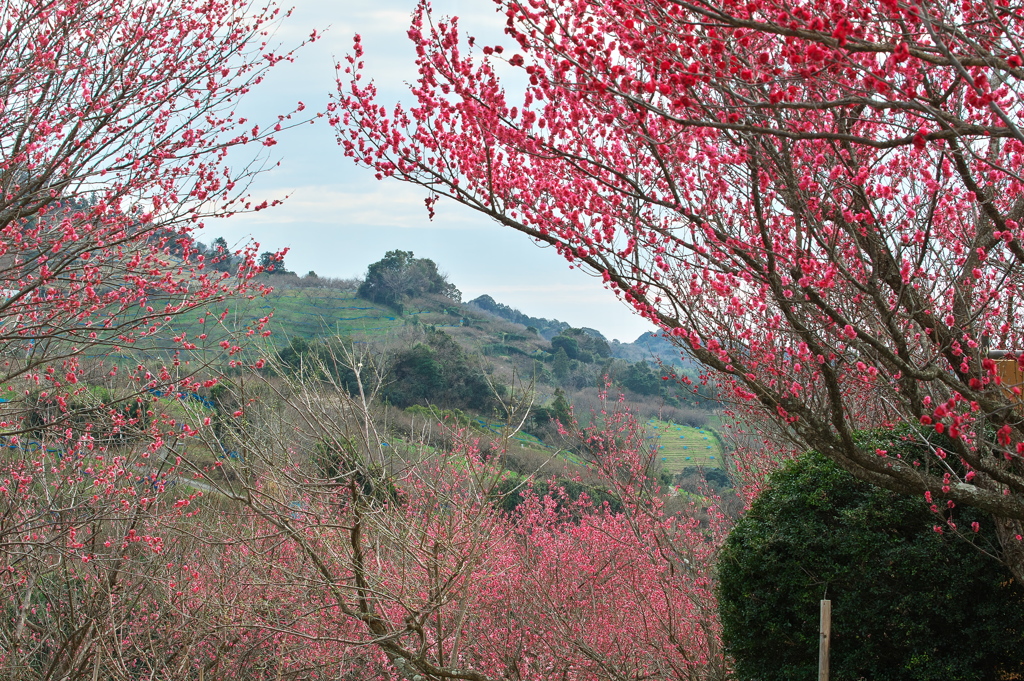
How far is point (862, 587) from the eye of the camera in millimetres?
4566

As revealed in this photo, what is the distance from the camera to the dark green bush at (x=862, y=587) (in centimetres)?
433

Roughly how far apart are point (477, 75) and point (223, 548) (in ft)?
15.8

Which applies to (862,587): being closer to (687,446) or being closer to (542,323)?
(687,446)

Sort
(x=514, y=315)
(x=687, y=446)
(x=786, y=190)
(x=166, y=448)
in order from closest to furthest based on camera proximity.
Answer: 1. (x=786, y=190)
2. (x=166, y=448)
3. (x=687, y=446)
4. (x=514, y=315)

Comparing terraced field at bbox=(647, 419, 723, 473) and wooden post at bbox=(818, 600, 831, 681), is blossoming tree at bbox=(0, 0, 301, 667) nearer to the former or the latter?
wooden post at bbox=(818, 600, 831, 681)

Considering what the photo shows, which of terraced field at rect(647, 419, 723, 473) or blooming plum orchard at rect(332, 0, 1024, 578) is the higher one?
blooming plum orchard at rect(332, 0, 1024, 578)

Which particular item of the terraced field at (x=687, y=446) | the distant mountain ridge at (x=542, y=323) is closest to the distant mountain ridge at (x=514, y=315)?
the distant mountain ridge at (x=542, y=323)

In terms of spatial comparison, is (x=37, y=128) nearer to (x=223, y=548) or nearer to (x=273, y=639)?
(x=223, y=548)

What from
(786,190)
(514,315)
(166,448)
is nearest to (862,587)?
(786,190)

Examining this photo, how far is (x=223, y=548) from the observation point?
676cm

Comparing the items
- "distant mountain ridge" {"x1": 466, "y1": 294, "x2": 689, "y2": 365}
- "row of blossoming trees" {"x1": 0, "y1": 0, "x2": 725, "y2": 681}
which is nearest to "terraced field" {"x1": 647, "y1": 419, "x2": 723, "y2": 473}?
"row of blossoming trees" {"x1": 0, "y1": 0, "x2": 725, "y2": 681}

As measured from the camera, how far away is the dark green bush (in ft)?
14.2

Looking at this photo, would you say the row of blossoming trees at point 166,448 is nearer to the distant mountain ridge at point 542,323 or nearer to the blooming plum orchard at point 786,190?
the blooming plum orchard at point 786,190

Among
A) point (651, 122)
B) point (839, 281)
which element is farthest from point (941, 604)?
point (651, 122)
